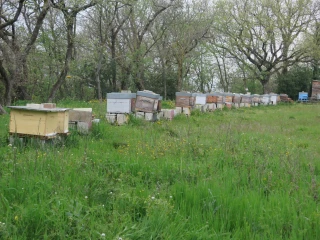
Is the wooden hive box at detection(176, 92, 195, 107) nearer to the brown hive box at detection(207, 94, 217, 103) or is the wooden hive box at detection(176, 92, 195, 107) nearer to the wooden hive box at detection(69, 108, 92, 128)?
the brown hive box at detection(207, 94, 217, 103)

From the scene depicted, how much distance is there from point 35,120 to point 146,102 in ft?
16.5

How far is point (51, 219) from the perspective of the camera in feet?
7.91

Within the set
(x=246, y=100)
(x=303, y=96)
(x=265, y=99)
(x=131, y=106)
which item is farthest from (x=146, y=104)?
(x=303, y=96)

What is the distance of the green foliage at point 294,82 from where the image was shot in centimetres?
3114

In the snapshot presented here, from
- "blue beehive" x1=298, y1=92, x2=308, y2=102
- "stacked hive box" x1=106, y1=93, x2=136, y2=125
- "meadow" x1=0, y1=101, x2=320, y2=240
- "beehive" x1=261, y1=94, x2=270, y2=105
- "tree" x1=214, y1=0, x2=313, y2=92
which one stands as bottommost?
"meadow" x1=0, y1=101, x2=320, y2=240

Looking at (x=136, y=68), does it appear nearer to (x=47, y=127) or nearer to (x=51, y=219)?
(x=47, y=127)

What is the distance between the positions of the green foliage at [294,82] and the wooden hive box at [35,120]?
29.4 metres

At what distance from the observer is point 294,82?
1222 inches

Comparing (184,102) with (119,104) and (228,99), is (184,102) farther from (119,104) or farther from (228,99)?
(228,99)

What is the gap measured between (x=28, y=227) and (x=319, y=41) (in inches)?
1208

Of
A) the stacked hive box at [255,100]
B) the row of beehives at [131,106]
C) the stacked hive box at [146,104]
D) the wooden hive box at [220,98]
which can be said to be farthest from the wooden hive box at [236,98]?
the stacked hive box at [146,104]

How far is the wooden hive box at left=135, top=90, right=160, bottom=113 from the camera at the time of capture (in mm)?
9820

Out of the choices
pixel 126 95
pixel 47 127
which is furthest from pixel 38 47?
pixel 47 127

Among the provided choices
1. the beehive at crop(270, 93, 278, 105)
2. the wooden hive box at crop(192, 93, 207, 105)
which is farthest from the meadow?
the beehive at crop(270, 93, 278, 105)
